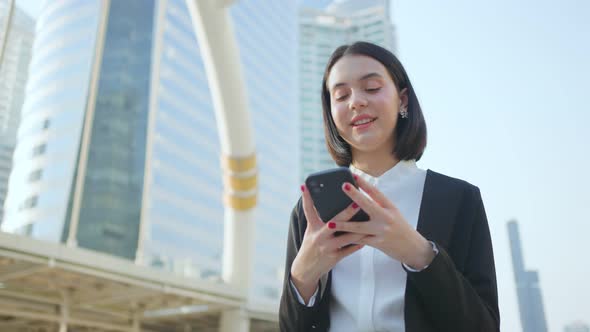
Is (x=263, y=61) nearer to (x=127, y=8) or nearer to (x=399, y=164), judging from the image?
(x=127, y=8)

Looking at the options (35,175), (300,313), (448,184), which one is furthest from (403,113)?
(35,175)

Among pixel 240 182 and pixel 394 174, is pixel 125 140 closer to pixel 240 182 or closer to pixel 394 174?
pixel 240 182

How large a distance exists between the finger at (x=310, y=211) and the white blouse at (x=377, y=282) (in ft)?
0.72

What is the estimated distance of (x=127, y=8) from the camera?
186ft

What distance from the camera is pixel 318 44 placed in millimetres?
95500

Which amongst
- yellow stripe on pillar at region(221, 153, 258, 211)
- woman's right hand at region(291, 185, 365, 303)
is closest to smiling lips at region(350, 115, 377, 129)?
woman's right hand at region(291, 185, 365, 303)

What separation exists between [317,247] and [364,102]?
1.55 feet

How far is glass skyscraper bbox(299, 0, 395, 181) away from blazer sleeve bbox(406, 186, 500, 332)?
87.0m

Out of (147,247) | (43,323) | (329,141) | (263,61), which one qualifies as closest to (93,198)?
(147,247)

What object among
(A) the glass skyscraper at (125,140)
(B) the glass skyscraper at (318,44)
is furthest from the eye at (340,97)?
(B) the glass skyscraper at (318,44)

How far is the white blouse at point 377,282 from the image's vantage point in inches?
49.5

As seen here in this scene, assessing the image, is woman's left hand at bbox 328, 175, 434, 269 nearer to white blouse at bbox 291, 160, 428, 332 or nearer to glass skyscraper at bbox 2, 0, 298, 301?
white blouse at bbox 291, 160, 428, 332

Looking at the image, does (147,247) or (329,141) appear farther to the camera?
(147,247)

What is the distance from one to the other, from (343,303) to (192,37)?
Answer: 6796 cm
